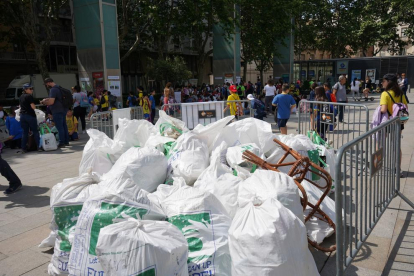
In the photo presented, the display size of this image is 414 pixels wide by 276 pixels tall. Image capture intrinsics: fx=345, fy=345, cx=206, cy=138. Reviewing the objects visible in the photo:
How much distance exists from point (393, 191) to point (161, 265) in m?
2.89

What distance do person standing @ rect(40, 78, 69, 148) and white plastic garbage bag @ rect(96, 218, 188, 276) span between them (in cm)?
742

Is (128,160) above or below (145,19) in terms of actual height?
below

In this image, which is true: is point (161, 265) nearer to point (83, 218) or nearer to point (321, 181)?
point (83, 218)

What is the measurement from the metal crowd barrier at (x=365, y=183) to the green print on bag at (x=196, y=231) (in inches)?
35.9

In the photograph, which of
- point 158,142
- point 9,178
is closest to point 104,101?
point 9,178

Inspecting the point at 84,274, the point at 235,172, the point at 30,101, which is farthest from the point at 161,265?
the point at 30,101

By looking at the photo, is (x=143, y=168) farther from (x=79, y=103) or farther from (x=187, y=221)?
(x=79, y=103)

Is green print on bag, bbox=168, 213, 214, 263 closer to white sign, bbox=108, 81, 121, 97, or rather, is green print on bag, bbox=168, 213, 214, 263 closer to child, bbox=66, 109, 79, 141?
child, bbox=66, 109, 79, 141

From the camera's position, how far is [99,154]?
4695 mm

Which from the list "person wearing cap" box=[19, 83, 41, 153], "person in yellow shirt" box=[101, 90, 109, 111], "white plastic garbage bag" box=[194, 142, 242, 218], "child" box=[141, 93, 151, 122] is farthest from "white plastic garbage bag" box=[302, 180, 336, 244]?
"person in yellow shirt" box=[101, 90, 109, 111]

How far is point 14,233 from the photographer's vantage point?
387 cm

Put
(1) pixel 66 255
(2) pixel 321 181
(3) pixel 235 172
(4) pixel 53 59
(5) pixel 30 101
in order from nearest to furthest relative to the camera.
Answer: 1. (1) pixel 66 255
2. (3) pixel 235 172
3. (2) pixel 321 181
4. (5) pixel 30 101
5. (4) pixel 53 59

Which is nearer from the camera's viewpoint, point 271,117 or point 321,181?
point 321,181

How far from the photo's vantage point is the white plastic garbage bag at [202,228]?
2391 mm
